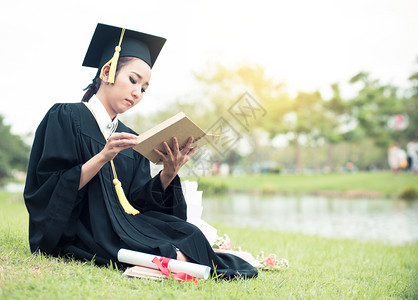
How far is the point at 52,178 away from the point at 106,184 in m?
0.34

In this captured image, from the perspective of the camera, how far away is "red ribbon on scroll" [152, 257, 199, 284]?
216cm

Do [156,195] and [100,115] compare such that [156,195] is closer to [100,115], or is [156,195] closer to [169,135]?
[169,135]

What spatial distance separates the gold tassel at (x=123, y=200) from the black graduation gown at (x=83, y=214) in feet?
0.12

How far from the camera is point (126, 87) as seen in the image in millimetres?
2574

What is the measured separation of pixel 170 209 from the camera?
2.74 metres

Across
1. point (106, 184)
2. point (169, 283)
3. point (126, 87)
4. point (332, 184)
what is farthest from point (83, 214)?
point (332, 184)

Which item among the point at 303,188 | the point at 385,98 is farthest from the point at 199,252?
the point at 385,98

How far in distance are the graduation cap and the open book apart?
65cm

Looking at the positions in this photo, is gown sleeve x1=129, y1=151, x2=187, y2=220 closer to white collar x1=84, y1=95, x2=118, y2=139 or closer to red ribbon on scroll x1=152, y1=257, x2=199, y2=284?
white collar x1=84, y1=95, x2=118, y2=139

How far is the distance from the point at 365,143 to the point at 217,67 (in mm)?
25629

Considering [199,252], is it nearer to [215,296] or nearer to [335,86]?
[215,296]

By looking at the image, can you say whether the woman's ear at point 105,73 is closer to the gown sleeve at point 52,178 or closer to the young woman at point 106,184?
the young woman at point 106,184

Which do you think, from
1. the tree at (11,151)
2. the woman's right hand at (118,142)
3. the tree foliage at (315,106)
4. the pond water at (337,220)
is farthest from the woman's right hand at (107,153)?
the tree foliage at (315,106)

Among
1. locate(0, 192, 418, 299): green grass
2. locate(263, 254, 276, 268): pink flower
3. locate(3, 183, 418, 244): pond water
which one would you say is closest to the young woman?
locate(0, 192, 418, 299): green grass
